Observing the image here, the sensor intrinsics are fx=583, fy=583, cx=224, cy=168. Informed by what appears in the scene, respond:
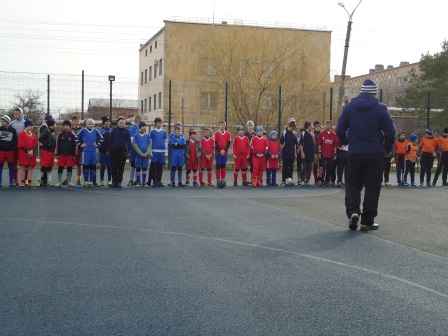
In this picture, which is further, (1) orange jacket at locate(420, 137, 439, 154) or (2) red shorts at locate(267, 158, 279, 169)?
(1) orange jacket at locate(420, 137, 439, 154)

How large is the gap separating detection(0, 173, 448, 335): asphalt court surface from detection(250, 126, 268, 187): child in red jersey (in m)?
6.95

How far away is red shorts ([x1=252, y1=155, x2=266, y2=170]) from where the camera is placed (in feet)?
60.4

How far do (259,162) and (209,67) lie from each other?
1676cm

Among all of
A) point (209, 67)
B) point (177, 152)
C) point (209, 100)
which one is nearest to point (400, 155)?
point (177, 152)

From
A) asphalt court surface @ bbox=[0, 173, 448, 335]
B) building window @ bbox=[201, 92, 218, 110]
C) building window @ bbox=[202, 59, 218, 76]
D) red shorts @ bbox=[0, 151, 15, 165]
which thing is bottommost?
asphalt court surface @ bbox=[0, 173, 448, 335]

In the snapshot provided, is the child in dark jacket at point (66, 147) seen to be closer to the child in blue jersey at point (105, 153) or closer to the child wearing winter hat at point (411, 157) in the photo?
the child in blue jersey at point (105, 153)

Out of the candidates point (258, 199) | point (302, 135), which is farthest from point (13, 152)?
point (302, 135)

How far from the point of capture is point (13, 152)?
1652 cm

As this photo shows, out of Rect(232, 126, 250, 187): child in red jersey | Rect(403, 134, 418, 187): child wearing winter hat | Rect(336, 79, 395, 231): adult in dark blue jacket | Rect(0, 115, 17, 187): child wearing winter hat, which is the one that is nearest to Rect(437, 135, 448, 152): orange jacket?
Rect(403, 134, 418, 187): child wearing winter hat

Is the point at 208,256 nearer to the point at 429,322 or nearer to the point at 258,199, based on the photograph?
the point at 429,322

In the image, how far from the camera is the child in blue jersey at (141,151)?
57.2 feet

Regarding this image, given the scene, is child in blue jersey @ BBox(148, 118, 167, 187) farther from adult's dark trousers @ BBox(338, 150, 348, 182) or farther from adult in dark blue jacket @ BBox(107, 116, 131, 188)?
adult's dark trousers @ BBox(338, 150, 348, 182)

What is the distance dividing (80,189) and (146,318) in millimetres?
12217

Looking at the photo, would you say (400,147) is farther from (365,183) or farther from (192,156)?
(365,183)
